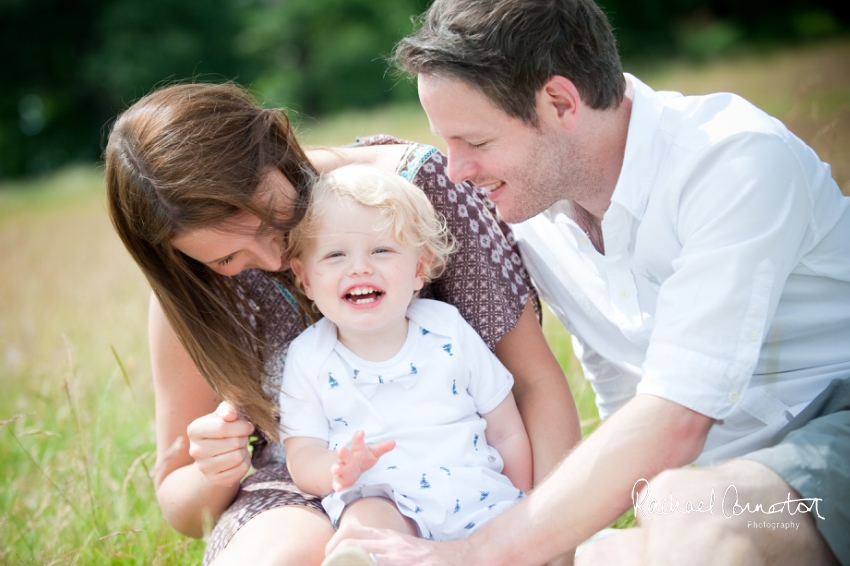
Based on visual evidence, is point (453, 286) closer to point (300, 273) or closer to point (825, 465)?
point (300, 273)

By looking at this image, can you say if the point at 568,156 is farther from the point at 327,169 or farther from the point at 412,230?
the point at 327,169

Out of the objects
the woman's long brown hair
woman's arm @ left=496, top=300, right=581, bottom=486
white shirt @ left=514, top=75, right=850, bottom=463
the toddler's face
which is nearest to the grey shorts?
white shirt @ left=514, top=75, right=850, bottom=463

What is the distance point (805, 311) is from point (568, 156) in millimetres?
792

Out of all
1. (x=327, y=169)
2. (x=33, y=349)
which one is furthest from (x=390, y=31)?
(x=327, y=169)

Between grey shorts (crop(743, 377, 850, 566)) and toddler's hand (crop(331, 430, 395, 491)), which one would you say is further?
toddler's hand (crop(331, 430, 395, 491))

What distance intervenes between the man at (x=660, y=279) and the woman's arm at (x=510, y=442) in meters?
0.39

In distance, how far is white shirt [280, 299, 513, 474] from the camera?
211cm

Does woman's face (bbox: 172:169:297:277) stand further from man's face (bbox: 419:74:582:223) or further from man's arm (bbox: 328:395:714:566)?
man's arm (bbox: 328:395:714:566)

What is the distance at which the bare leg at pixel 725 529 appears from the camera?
149cm

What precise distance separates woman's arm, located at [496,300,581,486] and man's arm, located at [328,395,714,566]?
0.49m

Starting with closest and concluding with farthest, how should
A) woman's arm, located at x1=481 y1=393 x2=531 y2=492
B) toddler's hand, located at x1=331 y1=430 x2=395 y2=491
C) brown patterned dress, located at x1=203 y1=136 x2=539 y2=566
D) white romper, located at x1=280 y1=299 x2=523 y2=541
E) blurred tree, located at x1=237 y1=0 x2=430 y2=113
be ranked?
toddler's hand, located at x1=331 y1=430 x2=395 y2=491
white romper, located at x1=280 y1=299 x2=523 y2=541
woman's arm, located at x1=481 y1=393 x2=531 y2=492
brown patterned dress, located at x1=203 y1=136 x2=539 y2=566
blurred tree, located at x1=237 y1=0 x2=430 y2=113

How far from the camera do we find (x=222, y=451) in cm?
208

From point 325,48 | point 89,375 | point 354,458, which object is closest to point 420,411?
point 354,458

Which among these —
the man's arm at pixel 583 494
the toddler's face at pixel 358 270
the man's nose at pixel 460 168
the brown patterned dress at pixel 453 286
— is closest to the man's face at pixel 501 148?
the man's nose at pixel 460 168
